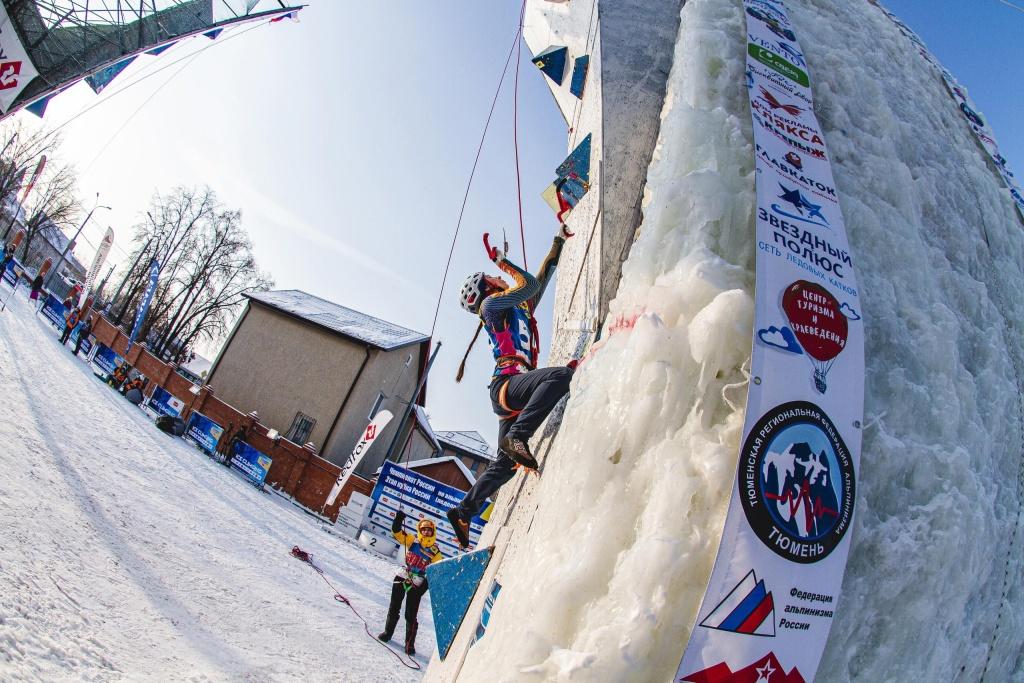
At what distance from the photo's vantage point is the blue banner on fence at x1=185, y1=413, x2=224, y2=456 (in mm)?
16750

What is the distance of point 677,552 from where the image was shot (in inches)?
63.4

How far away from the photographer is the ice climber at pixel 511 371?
291cm

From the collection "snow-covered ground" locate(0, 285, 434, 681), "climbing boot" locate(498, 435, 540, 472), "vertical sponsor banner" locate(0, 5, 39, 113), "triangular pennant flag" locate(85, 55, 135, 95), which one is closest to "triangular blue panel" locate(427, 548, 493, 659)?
"climbing boot" locate(498, 435, 540, 472)

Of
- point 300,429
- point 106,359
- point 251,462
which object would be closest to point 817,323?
point 251,462

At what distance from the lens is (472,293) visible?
12.9ft

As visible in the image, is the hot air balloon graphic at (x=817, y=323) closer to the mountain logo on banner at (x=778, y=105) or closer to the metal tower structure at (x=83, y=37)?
the mountain logo on banner at (x=778, y=105)

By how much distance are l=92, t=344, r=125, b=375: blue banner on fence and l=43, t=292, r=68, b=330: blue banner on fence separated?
85.0 inches

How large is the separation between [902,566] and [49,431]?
9.65 metres

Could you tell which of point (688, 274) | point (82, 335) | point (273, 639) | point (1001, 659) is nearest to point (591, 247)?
point (688, 274)

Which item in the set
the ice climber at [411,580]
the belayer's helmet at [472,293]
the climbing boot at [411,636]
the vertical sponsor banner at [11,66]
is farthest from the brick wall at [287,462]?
the belayer's helmet at [472,293]

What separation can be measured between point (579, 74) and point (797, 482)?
4.79 metres

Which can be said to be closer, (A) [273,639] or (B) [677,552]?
(B) [677,552]

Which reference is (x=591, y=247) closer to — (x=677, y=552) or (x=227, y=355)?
(x=677, y=552)

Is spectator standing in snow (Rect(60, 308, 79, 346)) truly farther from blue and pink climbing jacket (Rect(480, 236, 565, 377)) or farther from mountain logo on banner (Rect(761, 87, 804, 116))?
mountain logo on banner (Rect(761, 87, 804, 116))
